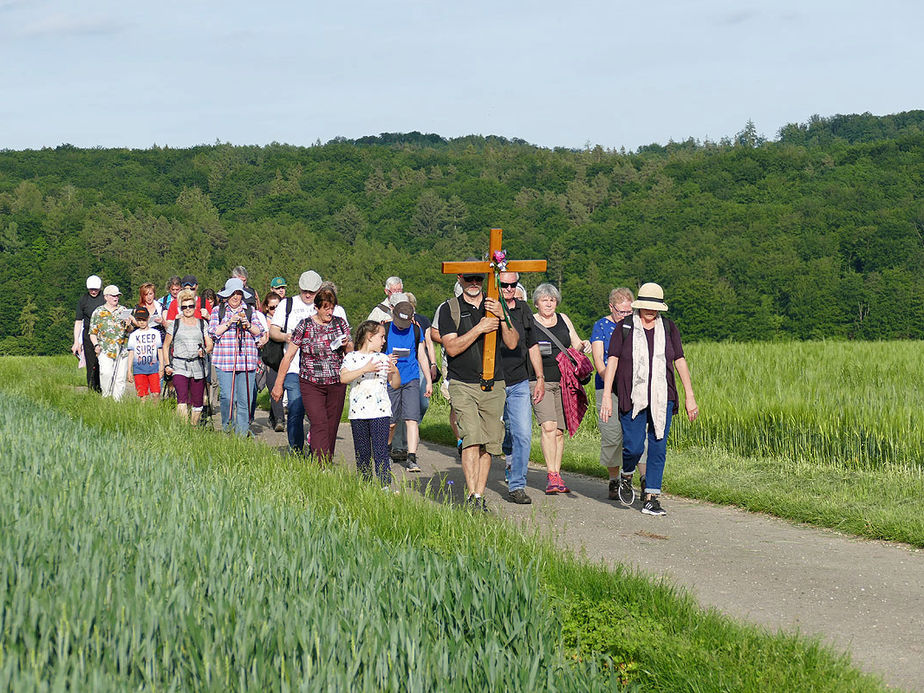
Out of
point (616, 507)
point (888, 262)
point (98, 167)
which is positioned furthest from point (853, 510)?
point (98, 167)

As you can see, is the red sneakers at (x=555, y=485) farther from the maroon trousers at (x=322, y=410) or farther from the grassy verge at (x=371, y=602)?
the grassy verge at (x=371, y=602)

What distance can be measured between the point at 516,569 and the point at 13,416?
7.16 meters

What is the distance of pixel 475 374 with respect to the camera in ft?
29.1

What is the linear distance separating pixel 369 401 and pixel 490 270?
165 cm

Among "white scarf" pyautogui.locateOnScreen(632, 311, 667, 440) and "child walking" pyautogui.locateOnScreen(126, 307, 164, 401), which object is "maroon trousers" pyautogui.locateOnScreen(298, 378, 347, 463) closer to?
"white scarf" pyautogui.locateOnScreen(632, 311, 667, 440)

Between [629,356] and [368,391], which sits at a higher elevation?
[629,356]

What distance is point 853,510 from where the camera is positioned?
8531mm

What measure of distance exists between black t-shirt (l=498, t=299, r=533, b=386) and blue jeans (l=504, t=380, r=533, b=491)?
0.25 ft

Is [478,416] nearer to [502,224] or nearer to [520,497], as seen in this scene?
[520,497]

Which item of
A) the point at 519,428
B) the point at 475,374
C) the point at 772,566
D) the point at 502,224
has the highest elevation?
the point at 502,224

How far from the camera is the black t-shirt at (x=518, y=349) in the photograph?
30.7ft

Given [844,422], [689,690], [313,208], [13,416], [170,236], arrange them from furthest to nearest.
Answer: [313,208]
[170,236]
[844,422]
[13,416]
[689,690]

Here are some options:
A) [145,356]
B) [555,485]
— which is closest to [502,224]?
[145,356]

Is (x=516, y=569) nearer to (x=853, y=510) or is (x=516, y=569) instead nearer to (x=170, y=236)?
(x=853, y=510)
